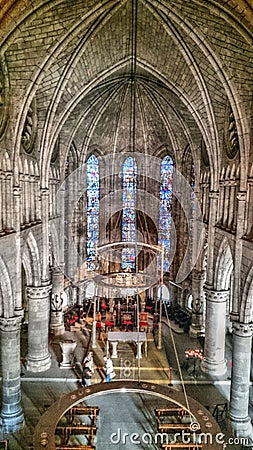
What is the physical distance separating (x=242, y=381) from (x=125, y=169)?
18667 mm

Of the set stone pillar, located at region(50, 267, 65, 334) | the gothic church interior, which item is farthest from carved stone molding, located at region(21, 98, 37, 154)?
stone pillar, located at region(50, 267, 65, 334)

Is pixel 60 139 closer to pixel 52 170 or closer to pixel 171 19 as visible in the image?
pixel 52 170

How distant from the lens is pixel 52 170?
2416cm

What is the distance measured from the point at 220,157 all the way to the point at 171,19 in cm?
666

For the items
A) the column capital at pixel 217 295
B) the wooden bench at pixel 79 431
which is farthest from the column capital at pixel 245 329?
the wooden bench at pixel 79 431

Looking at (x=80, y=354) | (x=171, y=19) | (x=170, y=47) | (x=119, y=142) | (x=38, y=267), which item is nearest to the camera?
(x=171, y=19)

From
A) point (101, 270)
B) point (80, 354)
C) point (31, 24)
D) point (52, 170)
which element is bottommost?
point (80, 354)

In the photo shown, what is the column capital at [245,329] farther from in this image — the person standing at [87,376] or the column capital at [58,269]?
the column capital at [58,269]

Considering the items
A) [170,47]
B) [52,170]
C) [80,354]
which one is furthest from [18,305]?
[170,47]

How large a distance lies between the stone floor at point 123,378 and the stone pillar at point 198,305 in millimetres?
1047

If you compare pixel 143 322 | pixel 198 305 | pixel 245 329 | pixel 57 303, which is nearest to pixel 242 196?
pixel 245 329

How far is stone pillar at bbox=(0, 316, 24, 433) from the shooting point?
16719 mm

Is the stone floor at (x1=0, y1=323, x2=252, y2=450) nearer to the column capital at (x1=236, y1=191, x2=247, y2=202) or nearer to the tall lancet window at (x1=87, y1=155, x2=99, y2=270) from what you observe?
the column capital at (x1=236, y1=191, x2=247, y2=202)

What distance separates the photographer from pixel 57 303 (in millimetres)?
26656
